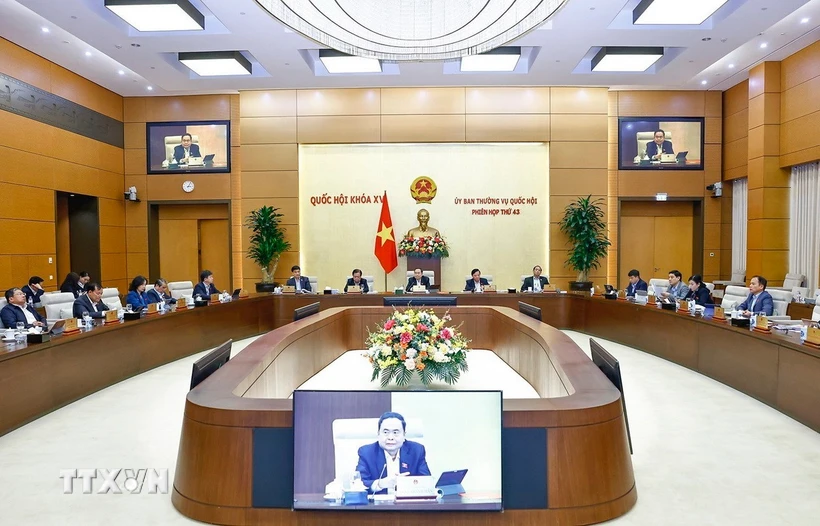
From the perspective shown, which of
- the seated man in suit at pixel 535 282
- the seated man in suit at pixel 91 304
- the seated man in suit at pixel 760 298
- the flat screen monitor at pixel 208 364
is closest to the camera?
the flat screen monitor at pixel 208 364

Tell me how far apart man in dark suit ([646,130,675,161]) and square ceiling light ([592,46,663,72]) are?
2.19 m

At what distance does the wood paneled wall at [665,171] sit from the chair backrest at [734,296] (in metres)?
4.10

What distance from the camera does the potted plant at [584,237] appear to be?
984 centimetres

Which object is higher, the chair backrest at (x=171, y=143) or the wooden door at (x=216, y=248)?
the chair backrest at (x=171, y=143)

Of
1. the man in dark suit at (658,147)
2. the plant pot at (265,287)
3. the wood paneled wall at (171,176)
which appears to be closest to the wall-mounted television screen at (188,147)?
the wood paneled wall at (171,176)

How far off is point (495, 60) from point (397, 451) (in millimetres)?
7633

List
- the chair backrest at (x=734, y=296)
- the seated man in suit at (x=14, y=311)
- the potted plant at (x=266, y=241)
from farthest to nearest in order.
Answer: the potted plant at (x=266, y=241), the chair backrest at (x=734, y=296), the seated man in suit at (x=14, y=311)

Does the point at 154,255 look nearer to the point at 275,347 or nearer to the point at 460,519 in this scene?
the point at 275,347

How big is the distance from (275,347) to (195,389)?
122 cm

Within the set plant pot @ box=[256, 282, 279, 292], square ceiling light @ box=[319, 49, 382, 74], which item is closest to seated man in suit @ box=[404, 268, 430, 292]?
plant pot @ box=[256, 282, 279, 292]

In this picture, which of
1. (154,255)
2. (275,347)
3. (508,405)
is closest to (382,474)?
(508,405)

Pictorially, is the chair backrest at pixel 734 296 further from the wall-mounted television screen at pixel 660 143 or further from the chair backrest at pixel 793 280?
the wall-mounted television screen at pixel 660 143

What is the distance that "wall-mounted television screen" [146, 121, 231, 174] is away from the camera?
1055 cm

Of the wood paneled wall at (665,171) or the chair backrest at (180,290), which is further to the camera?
the wood paneled wall at (665,171)
